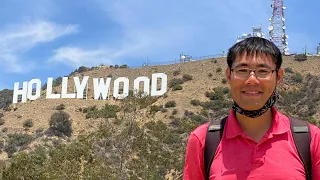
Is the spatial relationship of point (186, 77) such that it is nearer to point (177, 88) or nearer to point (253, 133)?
point (177, 88)

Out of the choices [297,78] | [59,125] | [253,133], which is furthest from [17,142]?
[253,133]

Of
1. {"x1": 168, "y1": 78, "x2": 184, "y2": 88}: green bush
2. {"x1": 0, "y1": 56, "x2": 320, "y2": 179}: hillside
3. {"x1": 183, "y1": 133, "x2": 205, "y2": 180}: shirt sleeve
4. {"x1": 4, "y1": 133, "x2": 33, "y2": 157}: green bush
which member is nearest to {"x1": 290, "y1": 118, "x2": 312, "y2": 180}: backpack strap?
{"x1": 183, "y1": 133, "x2": 205, "y2": 180}: shirt sleeve

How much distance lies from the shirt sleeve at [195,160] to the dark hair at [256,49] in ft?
1.59

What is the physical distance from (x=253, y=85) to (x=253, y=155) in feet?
1.18

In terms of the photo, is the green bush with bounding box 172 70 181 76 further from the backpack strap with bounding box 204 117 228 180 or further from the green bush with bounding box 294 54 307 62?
the backpack strap with bounding box 204 117 228 180

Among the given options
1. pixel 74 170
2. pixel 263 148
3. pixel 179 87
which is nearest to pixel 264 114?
pixel 263 148

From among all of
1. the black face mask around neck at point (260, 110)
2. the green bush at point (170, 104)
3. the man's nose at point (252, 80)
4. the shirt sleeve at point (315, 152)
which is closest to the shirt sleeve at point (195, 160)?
the black face mask around neck at point (260, 110)

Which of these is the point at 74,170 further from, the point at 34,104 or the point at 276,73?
the point at 34,104

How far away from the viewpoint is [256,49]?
255 centimetres

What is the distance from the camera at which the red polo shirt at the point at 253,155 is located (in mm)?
2396

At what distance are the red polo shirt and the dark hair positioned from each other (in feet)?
1.01

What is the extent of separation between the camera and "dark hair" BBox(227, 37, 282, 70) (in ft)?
8.38

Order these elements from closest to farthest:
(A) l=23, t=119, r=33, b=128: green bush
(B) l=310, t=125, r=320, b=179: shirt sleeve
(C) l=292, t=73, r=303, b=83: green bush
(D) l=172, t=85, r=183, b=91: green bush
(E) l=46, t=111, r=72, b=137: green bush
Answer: (B) l=310, t=125, r=320, b=179: shirt sleeve
(E) l=46, t=111, r=72, b=137: green bush
(A) l=23, t=119, r=33, b=128: green bush
(C) l=292, t=73, r=303, b=83: green bush
(D) l=172, t=85, r=183, b=91: green bush

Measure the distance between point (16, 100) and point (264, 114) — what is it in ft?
179
